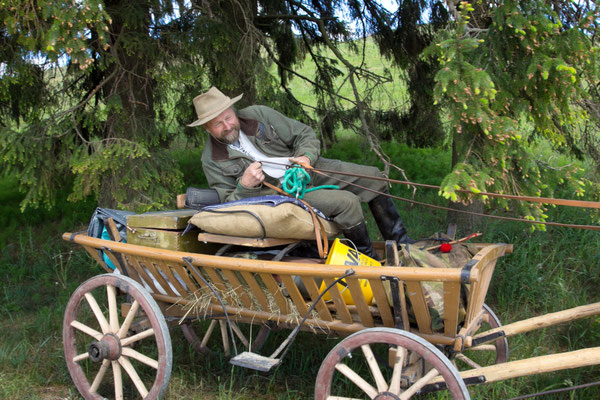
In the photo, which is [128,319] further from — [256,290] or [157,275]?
[256,290]

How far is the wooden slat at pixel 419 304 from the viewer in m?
2.85

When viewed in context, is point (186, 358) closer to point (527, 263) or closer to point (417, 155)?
point (527, 263)

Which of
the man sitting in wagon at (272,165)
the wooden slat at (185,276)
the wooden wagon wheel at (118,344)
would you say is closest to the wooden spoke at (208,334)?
the wooden wagon wheel at (118,344)

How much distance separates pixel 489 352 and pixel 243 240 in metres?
2.07

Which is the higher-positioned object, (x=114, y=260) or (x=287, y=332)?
(x=114, y=260)

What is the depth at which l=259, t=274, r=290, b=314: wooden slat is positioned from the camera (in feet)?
10.7

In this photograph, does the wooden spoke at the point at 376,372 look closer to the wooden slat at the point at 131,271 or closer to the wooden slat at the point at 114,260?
the wooden slat at the point at 131,271

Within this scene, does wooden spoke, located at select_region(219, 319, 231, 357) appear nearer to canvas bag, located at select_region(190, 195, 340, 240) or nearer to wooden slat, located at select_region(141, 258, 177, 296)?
wooden slat, located at select_region(141, 258, 177, 296)

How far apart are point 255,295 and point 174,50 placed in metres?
2.84

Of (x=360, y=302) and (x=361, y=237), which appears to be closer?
(x=360, y=302)

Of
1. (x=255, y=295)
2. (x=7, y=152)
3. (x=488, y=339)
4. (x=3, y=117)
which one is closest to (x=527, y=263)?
(x=488, y=339)

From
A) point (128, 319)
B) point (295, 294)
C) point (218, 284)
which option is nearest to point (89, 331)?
point (128, 319)

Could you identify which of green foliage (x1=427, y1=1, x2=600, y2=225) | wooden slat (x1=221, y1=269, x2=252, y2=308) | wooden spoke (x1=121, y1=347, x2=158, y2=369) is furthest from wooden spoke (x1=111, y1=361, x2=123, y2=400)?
green foliage (x1=427, y1=1, x2=600, y2=225)

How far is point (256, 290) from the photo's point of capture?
3369 mm
